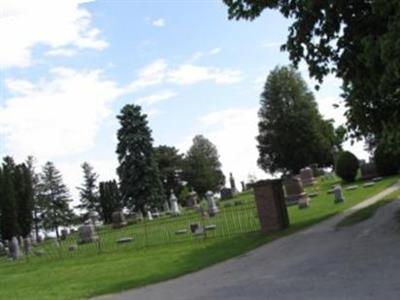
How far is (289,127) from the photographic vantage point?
79.8 meters

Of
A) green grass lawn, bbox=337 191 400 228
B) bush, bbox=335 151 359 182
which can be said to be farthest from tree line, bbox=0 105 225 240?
green grass lawn, bbox=337 191 400 228

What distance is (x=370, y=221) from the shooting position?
1786cm

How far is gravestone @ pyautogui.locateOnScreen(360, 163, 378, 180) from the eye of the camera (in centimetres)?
4069

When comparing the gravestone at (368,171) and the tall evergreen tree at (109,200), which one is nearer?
the gravestone at (368,171)

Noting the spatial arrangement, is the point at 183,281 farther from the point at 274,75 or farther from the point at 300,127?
the point at 274,75

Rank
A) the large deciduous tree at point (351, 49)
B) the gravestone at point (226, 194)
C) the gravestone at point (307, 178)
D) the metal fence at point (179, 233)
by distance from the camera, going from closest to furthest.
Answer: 1. the large deciduous tree at point (351, 49)
2. the metal fence at point (179, 233)
3. the gravestone at point (307, 178)
4. the gravestone at point (226, 194)

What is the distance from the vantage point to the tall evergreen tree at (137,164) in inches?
2475

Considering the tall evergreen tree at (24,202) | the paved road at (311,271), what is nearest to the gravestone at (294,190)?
the paved road at (311,271)

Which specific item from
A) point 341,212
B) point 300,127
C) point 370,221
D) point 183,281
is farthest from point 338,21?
point 300,127

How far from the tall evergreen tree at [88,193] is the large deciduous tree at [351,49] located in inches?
3126

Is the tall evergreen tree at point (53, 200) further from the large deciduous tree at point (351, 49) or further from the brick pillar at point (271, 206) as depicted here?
the large deciduous tree at point (351, 49)

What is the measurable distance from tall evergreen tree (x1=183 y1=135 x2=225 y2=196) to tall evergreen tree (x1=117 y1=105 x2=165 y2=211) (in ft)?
92.2

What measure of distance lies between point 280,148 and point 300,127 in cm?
357

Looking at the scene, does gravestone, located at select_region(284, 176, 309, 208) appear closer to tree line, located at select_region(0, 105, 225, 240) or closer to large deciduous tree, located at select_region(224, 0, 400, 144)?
large deciduous tree, located at select_region(224, 0, 400, 144)
